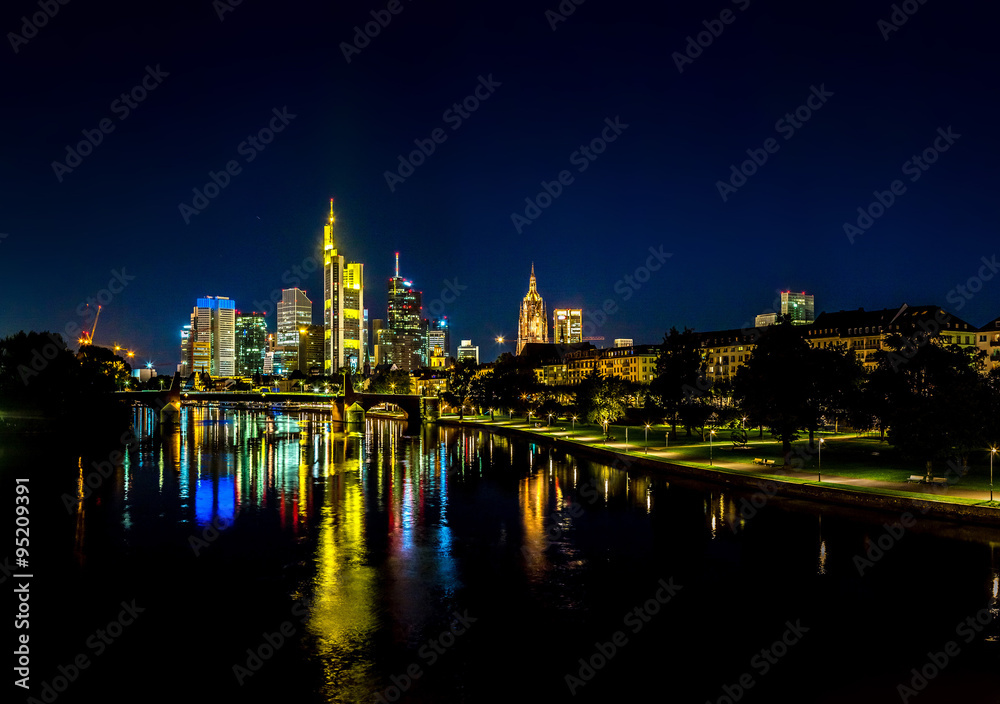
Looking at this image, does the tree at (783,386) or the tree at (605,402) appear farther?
the tree at (605,402)

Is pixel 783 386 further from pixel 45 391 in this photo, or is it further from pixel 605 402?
pixel 45 391

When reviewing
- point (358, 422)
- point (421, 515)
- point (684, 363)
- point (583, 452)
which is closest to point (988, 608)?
point (421, 515)

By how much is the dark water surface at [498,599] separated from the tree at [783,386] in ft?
45.3

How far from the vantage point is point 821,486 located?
144 feet

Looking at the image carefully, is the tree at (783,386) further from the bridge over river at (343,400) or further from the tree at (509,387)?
the bridge over river at (343,400)

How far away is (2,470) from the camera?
5912 centimetres

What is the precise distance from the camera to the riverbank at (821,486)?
37.2m

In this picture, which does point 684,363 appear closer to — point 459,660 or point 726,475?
point 726,475

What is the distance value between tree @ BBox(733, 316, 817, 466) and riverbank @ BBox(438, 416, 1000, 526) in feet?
13.1

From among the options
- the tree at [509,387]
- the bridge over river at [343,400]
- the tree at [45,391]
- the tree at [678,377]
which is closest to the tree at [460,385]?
the bridge over river at [343,400]

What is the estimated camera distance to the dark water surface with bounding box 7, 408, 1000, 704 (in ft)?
64.2

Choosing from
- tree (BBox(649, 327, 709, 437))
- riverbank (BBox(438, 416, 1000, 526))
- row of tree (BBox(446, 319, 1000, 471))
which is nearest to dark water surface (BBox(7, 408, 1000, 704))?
riverbank (BBox(438, 416, 1000, 526))

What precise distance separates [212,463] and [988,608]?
6405 centimetres

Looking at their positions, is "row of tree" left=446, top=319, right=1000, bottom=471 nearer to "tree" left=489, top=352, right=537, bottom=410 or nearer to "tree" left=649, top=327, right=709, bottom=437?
"tree" left=649, top=327, right=709, bottom=437
